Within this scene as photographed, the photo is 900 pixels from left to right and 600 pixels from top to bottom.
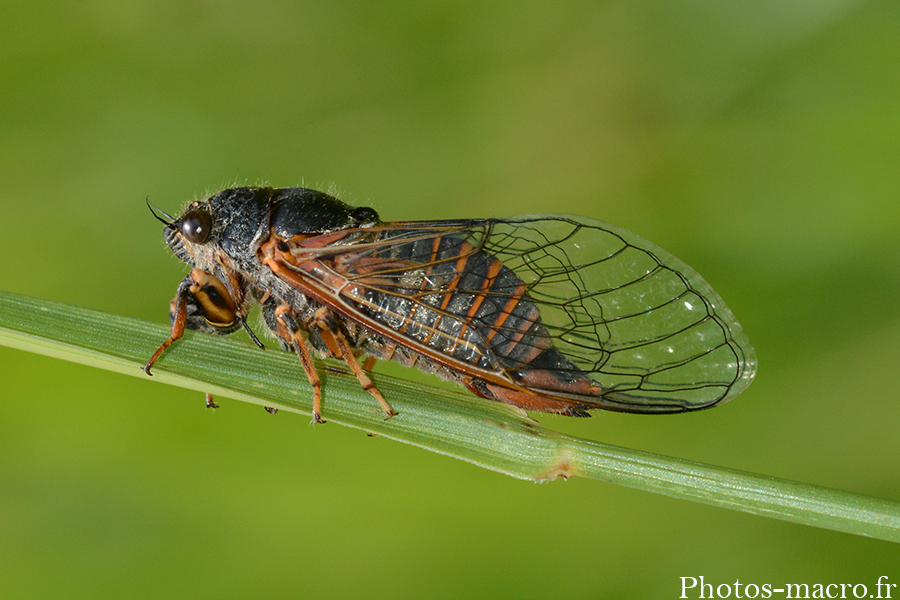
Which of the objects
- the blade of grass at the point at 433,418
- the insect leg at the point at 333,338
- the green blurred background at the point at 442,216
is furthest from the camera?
the green blurred background at the point at 442,216

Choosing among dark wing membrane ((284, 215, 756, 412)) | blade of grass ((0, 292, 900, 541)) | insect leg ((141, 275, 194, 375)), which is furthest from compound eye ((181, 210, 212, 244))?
blade of grass ((0, 292, 900, 541))

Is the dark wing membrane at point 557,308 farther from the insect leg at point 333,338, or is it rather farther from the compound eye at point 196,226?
the compound eye at point 196,226

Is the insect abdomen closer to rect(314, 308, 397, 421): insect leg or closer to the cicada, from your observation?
the cicada

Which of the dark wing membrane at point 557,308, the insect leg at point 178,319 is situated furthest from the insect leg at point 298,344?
the insect leg at point 178,319

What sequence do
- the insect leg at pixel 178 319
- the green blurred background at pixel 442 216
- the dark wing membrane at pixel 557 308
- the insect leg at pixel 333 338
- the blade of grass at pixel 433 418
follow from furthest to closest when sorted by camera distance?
the green blurred background at pixel 442 216
the insect leg at pixel 333 338
the dark wing membrane at pixel 557 308
the insect leg at pixel 178 319
the blade of grass at pixel 433 418

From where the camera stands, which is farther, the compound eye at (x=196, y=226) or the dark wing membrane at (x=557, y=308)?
the compound eye at (x=196, y=226)

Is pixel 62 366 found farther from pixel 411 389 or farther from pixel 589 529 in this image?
pixel 589 529

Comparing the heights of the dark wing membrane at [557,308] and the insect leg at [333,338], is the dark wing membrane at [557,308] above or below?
above
